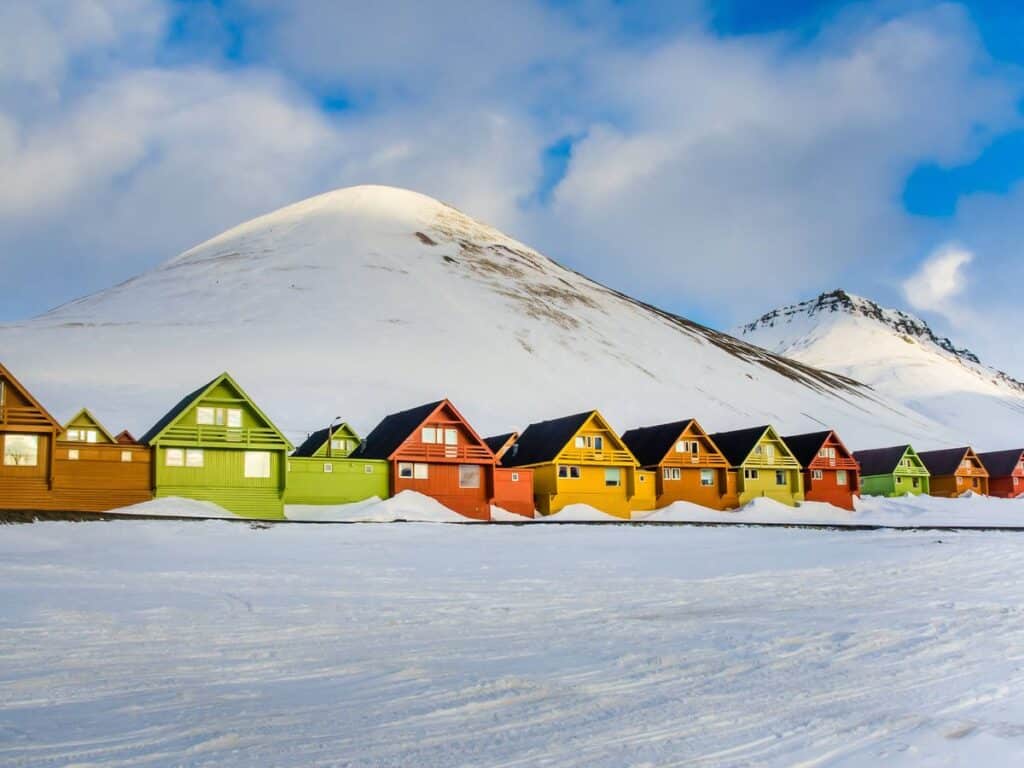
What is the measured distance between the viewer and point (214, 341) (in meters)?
112

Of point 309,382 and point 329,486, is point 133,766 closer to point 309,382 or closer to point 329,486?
point 329,486

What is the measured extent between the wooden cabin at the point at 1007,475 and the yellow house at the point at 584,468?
51.1m

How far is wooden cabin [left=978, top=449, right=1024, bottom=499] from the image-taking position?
91.2 meters

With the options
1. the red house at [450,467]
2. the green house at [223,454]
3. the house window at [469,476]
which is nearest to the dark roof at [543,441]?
the red house at [450,467]

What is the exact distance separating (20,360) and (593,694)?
334ft

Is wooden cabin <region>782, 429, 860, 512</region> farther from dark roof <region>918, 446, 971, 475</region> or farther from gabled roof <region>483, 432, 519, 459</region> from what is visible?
gabled roof <region>483, 432, 519, 459</region>

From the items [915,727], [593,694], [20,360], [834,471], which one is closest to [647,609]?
[593,694]

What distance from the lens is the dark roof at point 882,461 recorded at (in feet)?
271

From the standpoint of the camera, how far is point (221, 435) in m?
45.6

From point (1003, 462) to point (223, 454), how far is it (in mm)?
77820

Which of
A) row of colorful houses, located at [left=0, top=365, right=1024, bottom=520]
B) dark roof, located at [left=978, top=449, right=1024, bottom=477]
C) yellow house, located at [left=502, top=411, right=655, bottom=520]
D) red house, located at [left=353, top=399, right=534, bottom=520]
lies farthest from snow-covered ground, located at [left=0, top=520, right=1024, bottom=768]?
dark roof, located at [left=978, top=449, right=1024, bottom=477]

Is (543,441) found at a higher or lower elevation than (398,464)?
higher

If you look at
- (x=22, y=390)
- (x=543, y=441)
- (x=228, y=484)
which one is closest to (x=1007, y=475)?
(x=543, y=441)

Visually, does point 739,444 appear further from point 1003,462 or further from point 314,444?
point 1003,462
